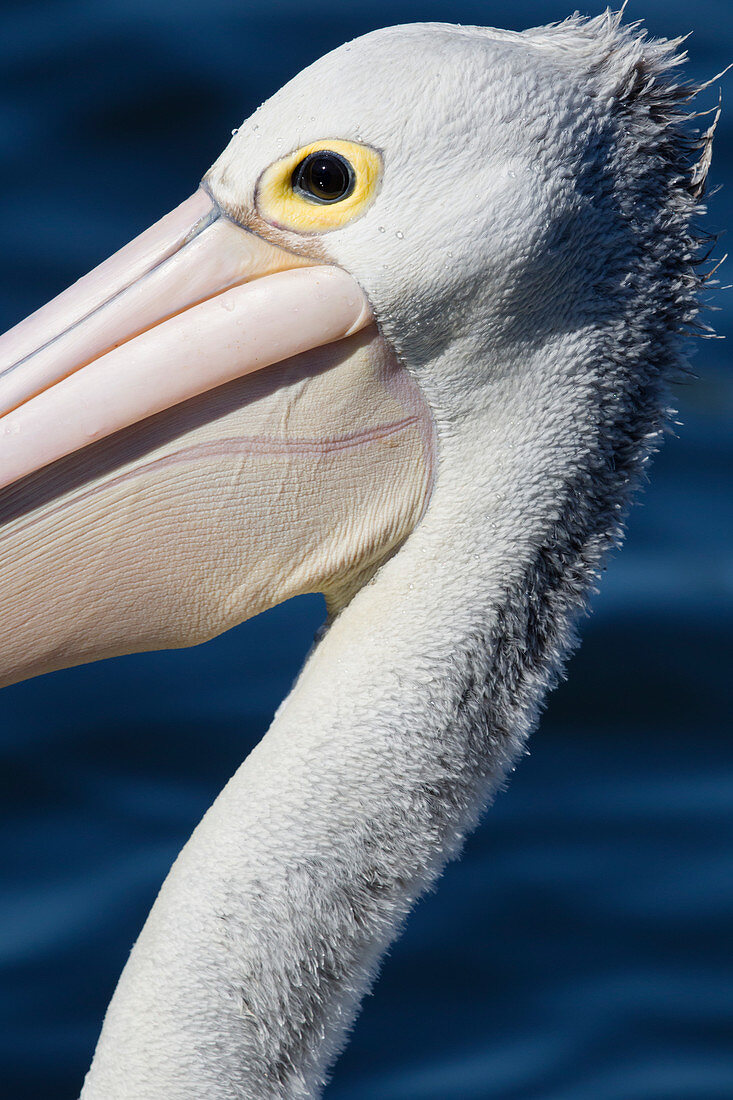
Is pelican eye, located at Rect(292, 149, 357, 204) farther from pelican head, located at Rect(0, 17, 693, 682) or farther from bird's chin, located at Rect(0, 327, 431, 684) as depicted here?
bird's chin, located at Rect(0, 327, 431, 684)

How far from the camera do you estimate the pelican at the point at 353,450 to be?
6.34 feet

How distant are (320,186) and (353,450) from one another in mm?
379

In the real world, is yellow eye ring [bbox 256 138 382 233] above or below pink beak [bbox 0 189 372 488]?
above

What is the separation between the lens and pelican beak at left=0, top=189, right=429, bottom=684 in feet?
6.50

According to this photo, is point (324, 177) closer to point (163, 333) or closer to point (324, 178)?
point (324, 178)

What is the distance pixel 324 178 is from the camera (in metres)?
1.94

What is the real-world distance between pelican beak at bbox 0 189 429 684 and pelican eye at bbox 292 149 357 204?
0.09 meters

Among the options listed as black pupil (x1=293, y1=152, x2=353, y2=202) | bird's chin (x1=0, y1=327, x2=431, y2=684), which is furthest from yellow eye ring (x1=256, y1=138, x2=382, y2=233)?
bird's chin (x1=0, y1=327, x2=431, y2=684)

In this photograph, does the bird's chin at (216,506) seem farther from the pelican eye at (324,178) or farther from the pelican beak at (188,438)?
the pelican eye at (324,178)

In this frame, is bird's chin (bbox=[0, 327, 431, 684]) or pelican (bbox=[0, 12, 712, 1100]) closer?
pelican (bbox=[0, 12, 712, 1100])

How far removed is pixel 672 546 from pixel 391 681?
269 centimetres

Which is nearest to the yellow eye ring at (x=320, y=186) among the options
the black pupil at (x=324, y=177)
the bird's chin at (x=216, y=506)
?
the black pupil at (x=324, y=177)

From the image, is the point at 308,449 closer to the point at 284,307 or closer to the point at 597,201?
the point at 284,307

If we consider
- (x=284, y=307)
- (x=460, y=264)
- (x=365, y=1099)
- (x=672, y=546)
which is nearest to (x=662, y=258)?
(x=460, y=264)
